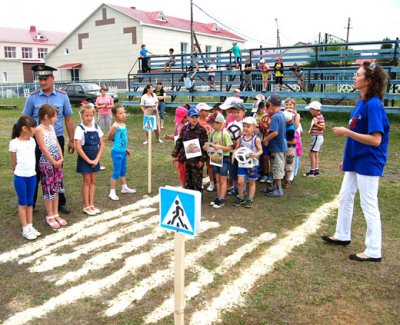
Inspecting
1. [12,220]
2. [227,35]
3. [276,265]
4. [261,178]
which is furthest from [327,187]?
[227,35]

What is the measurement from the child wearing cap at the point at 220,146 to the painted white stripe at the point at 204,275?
49.4 inches

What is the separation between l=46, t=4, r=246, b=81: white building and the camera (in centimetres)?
3662

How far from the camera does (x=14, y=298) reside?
3.69 meters

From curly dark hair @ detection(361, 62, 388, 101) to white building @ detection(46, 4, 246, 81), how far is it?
33881mm

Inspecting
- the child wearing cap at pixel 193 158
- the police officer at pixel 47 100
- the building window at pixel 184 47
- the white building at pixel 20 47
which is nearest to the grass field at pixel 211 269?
the child wearing cap at pixel 193 158

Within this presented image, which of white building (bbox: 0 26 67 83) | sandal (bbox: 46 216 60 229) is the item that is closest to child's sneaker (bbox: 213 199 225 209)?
sandal (bbox: 46 216 60 229)

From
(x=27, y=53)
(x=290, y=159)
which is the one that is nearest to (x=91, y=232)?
(x=290, y=159)

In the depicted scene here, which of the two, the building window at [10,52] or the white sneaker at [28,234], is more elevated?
the building window at [10,52]

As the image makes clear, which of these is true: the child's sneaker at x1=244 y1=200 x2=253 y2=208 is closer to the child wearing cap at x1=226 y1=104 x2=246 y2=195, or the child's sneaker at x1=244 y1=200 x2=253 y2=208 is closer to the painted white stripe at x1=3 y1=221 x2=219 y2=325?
the child wearing cap at x1=226 y1=104 x2=246 y2=195

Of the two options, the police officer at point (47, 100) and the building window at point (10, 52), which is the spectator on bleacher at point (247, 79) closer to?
the police officer at point (47, 100)

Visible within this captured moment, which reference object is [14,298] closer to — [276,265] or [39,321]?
[39,321]

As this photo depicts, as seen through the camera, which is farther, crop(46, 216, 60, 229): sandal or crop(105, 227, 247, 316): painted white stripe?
crop(46, 216, 60, 229): sandal

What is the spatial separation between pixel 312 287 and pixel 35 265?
290 centimetres

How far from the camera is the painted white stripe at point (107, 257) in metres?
4.07
